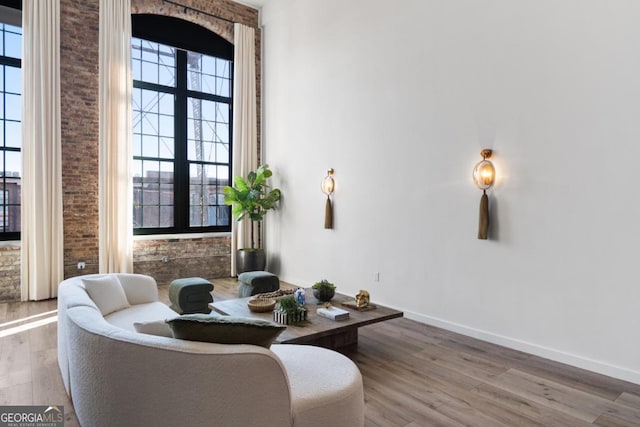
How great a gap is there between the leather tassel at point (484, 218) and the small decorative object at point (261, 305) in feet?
7.47

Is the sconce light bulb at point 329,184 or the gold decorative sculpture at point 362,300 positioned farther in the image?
the sconce light bulb at point 329,184

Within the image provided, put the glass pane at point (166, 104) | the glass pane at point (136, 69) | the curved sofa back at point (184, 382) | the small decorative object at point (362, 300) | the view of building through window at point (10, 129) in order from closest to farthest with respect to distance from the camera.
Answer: the curved sofa back at point (184, 382)
the small decorative object at point (362, 300)
the view of building through window at point (10, 129)
the glass pane at point (136, 69)
the glass pane at point (166, 104)

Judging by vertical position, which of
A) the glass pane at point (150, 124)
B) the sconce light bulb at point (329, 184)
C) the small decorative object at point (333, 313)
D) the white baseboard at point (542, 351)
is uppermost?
the glass pane at point (150, 124)

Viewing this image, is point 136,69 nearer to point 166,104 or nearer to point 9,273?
point 166,104

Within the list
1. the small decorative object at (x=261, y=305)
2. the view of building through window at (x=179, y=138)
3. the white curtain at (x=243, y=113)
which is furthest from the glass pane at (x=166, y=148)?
the small decorative object at (x=261, y=305)

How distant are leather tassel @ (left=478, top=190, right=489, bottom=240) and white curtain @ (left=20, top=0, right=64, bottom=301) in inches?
226

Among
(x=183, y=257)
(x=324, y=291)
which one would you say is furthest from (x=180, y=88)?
(x=324, y=291)

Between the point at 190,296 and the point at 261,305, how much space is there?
1469 mm

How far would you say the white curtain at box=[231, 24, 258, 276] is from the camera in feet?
24.7

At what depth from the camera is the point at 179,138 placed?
7.14 metres

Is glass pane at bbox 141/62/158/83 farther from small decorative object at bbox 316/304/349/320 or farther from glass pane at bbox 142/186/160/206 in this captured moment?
small decorative object at bbox 316/304/349/320

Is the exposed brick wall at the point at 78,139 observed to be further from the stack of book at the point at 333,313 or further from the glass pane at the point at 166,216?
the stack of book at the point at 333,313

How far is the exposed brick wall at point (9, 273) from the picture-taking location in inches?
220

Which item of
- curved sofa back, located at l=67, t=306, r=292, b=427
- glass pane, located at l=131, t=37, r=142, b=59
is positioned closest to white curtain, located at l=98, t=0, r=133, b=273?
glass pane, located at l=131, t=37, r=142, b=59
